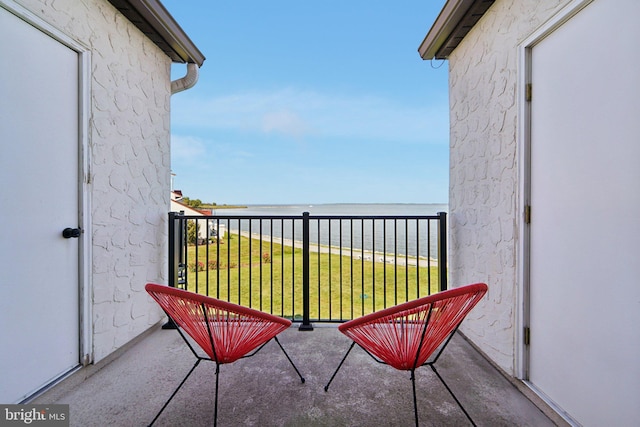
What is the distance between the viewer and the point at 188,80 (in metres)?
2.85

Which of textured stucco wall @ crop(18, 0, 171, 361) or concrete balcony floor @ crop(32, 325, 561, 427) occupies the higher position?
textured stucco wall @ crop(18, 0, 171, 361)

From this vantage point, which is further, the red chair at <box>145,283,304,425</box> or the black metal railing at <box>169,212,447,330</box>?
the black metal railing at <box>169,212,447,330</box>

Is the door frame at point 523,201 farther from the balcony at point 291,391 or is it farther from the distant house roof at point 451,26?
the distant house roof at point 451,26

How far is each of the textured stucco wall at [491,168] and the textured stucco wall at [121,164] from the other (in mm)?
2848

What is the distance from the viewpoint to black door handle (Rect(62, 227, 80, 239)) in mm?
1663

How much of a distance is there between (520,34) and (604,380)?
1935 millimetres

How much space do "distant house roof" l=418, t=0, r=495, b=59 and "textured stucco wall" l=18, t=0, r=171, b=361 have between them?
2.58 meters

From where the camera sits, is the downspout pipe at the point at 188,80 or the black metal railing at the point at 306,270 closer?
the black metal railing at the point at 306,270

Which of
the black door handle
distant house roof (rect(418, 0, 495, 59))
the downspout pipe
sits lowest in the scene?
the black door handle

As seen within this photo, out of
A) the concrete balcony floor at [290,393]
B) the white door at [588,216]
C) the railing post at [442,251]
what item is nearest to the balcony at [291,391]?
the concrete balcony floor at [290,393]

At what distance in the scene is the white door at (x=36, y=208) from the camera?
137 cm

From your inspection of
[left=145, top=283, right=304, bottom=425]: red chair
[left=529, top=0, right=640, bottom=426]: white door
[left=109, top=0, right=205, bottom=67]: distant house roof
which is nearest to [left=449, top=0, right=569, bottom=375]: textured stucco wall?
[left=529, top=0, right=640, bottom=426]: white door

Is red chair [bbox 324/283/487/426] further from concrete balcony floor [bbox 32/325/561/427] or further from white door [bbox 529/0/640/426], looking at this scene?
white door [bbox 529/0/640/426]

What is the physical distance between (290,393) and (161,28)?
2.99m
